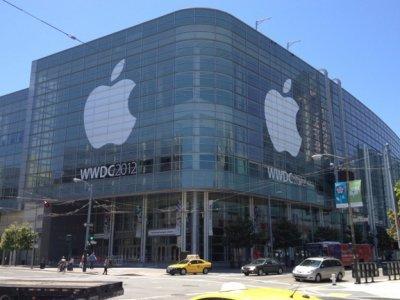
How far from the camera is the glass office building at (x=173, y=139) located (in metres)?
59.3

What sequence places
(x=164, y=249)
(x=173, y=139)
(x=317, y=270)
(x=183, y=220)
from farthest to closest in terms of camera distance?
(x=164, y=249) < (x=173, y=139) < (x=183, y=220) < (x=317, y=270)

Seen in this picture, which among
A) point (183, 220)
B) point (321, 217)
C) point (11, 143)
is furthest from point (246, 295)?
point (11, 143)

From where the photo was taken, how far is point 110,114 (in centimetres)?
6700

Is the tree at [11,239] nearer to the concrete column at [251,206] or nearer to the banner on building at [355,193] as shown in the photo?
the concrete column at [251,206]

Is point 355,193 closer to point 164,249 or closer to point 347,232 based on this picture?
point 164,249

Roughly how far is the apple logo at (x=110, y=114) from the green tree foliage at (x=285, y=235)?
24.1 metres

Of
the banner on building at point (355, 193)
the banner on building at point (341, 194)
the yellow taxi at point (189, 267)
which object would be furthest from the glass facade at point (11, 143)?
the banner on building at point (355, 193)

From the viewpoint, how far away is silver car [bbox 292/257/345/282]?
32.8m

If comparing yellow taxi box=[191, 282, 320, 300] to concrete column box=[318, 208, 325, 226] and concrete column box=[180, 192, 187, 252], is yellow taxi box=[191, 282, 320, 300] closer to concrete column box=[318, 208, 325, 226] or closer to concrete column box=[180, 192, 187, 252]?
concrete column box=[180, 192, 187, 252]

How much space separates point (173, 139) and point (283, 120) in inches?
800

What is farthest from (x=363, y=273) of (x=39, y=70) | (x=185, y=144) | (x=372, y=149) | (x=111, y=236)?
(x=372, y=149)

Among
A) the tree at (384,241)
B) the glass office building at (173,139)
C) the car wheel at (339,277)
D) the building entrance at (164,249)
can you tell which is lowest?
the car wheel at (339,277)

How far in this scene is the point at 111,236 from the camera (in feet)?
214

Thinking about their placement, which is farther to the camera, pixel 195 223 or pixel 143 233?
pixel 143 233
